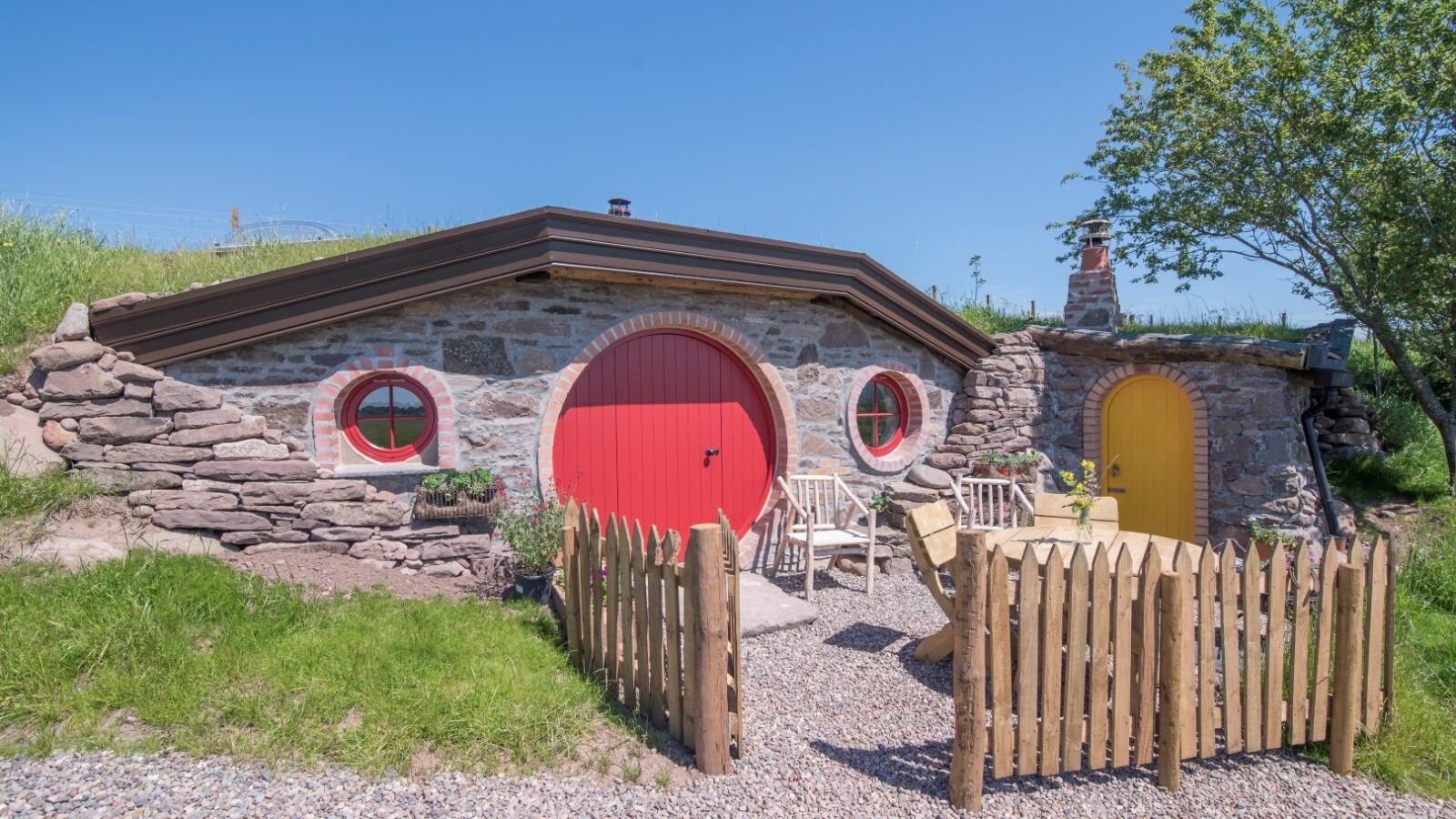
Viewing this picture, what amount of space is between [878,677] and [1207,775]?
6.03ft

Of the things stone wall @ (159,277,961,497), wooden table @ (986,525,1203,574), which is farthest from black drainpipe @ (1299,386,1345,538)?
stone wall @ (159,277,961,497)

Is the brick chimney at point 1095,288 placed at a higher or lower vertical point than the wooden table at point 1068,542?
higher

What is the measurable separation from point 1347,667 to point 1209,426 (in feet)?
15.5

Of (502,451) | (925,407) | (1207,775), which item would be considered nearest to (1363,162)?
(925,407)

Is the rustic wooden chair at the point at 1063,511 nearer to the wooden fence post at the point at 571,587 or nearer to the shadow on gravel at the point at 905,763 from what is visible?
the shadow on gravel at the point at 905,763

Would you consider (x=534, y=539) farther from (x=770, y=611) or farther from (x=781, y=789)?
(x=781, y=789)

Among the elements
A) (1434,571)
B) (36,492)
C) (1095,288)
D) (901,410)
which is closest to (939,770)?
(901,410)

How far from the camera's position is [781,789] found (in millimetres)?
3422

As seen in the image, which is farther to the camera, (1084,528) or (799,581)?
(799,581)

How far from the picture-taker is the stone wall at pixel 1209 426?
7.35 meters

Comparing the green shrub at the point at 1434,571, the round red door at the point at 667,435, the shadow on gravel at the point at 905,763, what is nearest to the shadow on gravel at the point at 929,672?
the shadow on gravel at the point at 905,763

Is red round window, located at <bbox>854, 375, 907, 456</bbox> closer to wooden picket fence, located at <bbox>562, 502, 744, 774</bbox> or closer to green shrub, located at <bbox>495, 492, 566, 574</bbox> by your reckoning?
green shrub, located at <bbox>495, 492, 566, 574</bbox>

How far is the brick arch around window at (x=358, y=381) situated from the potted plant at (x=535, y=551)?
34.8 inches

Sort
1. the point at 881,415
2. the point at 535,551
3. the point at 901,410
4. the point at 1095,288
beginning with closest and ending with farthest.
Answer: the point at 535,551 → the point at 881,415 → the point at 901,410 → the point at 1095,288
